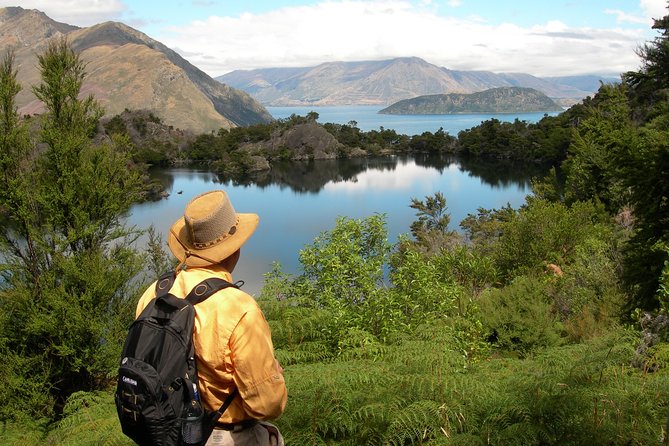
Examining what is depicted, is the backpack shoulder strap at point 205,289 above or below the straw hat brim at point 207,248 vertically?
below

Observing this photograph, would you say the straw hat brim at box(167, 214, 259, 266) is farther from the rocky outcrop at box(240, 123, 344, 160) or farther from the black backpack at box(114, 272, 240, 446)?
the rocky outcrop at box(240, 123, 344, 160)

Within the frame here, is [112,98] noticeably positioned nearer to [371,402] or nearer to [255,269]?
[255,269]

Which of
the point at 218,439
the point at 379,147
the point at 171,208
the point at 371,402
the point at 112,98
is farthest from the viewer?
the point at 112,98

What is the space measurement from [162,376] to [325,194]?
5183 cm

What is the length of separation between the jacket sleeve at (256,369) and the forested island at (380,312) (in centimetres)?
111

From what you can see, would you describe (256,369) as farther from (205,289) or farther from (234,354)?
(205,289)

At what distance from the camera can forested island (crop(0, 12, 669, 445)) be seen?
10.6 feet

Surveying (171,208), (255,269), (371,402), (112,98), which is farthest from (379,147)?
(112,98)

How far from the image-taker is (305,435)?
10.6 ft

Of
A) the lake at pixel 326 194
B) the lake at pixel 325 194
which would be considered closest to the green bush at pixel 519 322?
the lake at pixel 325 194

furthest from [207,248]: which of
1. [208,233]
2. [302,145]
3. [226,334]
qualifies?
[302,145]

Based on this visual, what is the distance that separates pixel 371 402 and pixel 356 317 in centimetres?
403

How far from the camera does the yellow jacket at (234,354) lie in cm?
207

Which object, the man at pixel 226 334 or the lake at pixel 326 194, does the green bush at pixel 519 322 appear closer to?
the man at pixel 226 334
